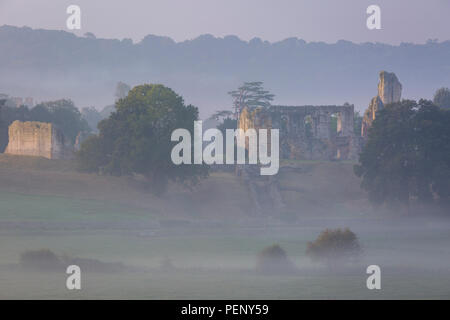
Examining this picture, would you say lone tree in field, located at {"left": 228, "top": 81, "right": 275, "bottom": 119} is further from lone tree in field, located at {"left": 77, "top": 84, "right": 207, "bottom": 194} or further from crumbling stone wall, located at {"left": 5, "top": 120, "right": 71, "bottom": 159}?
lone tree in field, located at {"left": 77, "top": 84, "right": 207, "bottom": 194}

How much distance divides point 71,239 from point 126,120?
27106 mm

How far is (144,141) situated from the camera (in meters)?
71.6

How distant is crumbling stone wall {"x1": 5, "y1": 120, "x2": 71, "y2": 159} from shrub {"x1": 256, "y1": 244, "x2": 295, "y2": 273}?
1976 inches

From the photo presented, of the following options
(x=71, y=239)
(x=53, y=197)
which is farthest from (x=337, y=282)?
(x=53, y=197)

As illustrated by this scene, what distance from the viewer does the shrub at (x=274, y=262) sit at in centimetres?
3734

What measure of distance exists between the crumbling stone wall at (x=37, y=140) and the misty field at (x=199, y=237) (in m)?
5.64

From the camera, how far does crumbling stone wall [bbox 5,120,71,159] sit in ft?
276

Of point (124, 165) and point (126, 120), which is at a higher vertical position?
point (126, 120)

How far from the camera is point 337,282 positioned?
112 feet

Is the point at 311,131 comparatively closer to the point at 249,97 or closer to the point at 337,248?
the point at 249,97

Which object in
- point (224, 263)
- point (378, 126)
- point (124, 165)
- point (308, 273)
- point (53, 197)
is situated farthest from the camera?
point (378, 126)

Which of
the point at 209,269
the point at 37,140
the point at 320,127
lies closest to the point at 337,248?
the point at 209,269

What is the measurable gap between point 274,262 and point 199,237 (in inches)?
694
